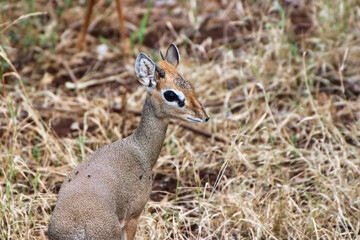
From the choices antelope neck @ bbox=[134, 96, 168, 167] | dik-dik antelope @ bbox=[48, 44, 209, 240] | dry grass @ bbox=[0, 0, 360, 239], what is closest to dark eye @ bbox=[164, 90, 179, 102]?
dik-dik antelope @ bbox=[48, 44, 209, 240]

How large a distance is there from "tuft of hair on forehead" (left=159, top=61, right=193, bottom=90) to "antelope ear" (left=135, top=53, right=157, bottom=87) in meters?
0.09

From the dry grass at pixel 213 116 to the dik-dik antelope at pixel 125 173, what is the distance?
0.48m

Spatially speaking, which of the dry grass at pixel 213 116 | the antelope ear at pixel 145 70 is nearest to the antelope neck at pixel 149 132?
the antelope ear at pixel 145 70

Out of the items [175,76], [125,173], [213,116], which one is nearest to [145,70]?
[175,76]

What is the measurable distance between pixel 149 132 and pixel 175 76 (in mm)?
313

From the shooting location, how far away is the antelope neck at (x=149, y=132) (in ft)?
9.50

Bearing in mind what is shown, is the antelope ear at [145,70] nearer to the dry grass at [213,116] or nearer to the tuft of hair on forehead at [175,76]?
the tuft of hair on forehead at [175,76]

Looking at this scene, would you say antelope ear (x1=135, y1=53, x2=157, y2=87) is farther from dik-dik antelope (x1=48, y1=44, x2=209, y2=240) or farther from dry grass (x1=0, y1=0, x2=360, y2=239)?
dry grass (x1=0, y1=0, x2=360, y2=239)

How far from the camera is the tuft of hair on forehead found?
9.21ft

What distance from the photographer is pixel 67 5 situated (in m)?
6.11

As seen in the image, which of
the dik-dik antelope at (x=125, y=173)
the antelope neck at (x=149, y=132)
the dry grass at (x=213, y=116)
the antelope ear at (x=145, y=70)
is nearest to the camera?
the dik-dik antelope at (x=125, y=173)

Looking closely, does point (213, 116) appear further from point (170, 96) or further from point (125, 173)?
point (125, 173)

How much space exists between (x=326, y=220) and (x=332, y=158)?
2.15 ft

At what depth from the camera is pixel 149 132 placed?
290 cm
